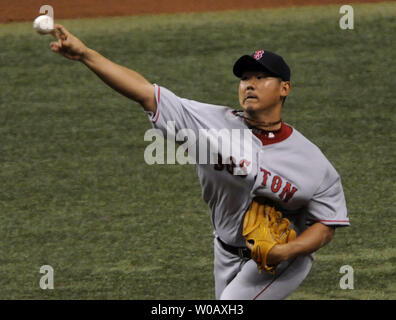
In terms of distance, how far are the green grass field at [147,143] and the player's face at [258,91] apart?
1962 mm

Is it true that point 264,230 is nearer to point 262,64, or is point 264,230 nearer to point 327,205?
point 327,205

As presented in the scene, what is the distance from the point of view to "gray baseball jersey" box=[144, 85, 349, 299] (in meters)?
3.66

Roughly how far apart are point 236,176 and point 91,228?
295 cm

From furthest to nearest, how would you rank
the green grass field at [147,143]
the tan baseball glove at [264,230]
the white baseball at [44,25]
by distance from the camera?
the green grass field at [147,143], the tan baseball glove at [264,230], the white baseball at [44,25]

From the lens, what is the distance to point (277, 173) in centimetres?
370

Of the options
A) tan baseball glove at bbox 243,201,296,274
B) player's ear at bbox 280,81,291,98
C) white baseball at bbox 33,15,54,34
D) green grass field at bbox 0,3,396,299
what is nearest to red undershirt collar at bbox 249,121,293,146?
player's ear at bbox 280,81,291,98

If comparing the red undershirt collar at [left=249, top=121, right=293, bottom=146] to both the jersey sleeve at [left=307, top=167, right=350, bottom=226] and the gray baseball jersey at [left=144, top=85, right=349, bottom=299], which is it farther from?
the jersey sleeve at [left=307, top=167, right=350, bottom=226]

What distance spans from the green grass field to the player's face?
196cm

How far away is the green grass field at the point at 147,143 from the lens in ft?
19.0

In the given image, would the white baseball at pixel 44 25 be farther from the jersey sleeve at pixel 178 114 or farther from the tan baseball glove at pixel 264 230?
the tan baseball glove at pixel 264 230

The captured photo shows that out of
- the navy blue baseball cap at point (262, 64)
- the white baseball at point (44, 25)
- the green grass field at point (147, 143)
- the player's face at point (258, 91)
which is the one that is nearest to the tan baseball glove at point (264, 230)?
the player's face at point (258, 91)

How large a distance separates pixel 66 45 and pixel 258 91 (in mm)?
1001

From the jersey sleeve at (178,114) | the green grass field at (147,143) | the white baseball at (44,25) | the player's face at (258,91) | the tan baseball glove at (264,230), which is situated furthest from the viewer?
the green grass field at (147,143)

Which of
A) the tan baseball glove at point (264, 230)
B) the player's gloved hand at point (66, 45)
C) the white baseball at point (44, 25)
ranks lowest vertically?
the tan baseball glove at point (264, 230)
